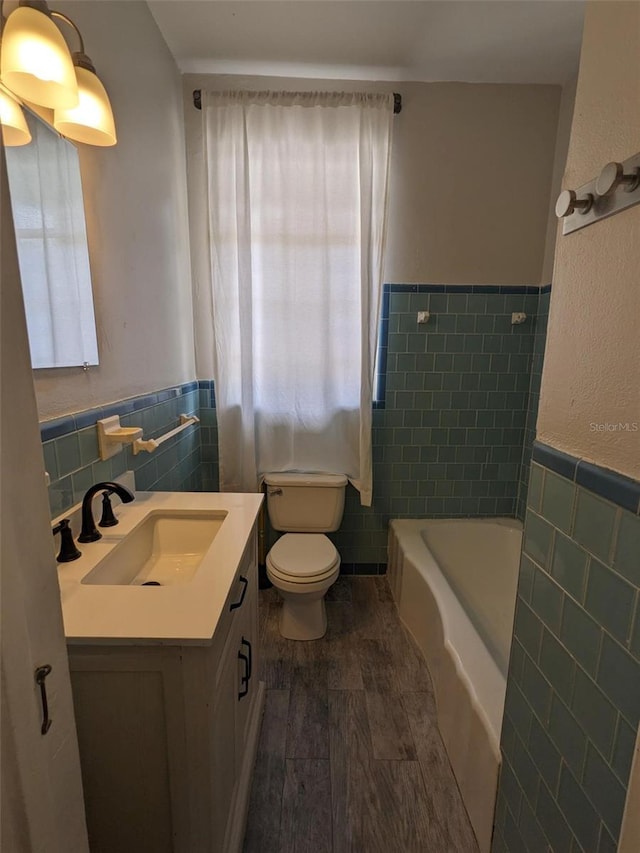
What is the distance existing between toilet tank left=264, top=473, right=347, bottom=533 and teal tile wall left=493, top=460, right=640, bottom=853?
1.31 meters

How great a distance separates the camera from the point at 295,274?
2.11 m

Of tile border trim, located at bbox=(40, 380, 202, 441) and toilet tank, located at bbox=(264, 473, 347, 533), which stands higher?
tile border trim, located at bbox=(40, 380, 202, 441)

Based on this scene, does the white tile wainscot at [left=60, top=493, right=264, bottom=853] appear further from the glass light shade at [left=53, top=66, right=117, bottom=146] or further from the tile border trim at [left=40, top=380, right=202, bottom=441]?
the glass light shade at [left=53, top=66, right=117, bottom=146]

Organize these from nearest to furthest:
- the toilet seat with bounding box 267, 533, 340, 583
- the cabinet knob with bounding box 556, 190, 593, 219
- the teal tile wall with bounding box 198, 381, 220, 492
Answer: the cabinet knob with bounding box 556, 190, 593, 219
the toilet seat with bounding box 267, 533, 340, 583
the teal tile wall with bounding box 198, 381, 220, 492

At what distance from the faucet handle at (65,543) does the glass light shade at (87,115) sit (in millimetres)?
1026

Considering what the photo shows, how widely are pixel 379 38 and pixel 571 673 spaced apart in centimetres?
243

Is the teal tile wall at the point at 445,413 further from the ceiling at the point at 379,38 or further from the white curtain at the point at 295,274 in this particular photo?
the ceiling at the point at 379,38

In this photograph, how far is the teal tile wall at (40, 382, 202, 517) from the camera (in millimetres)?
1071

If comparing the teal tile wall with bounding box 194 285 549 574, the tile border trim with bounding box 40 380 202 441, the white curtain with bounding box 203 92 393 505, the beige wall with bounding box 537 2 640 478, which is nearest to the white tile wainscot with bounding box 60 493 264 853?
the tile border trim with bounding box 40 380 202 441

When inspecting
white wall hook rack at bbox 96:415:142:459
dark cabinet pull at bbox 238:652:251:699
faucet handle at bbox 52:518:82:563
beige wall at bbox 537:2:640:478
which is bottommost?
dark cabinet pull at bbox 238:652:251:699

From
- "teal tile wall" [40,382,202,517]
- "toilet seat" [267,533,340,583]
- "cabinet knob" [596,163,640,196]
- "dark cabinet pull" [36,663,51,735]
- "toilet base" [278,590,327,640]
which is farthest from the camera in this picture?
"toilet base" [278,590,327,640]

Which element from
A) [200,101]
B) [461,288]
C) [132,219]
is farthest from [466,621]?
[200,101]

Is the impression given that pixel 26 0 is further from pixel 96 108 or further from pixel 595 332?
pixel 595 332

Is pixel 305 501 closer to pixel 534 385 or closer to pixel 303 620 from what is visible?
pixel 303 620
